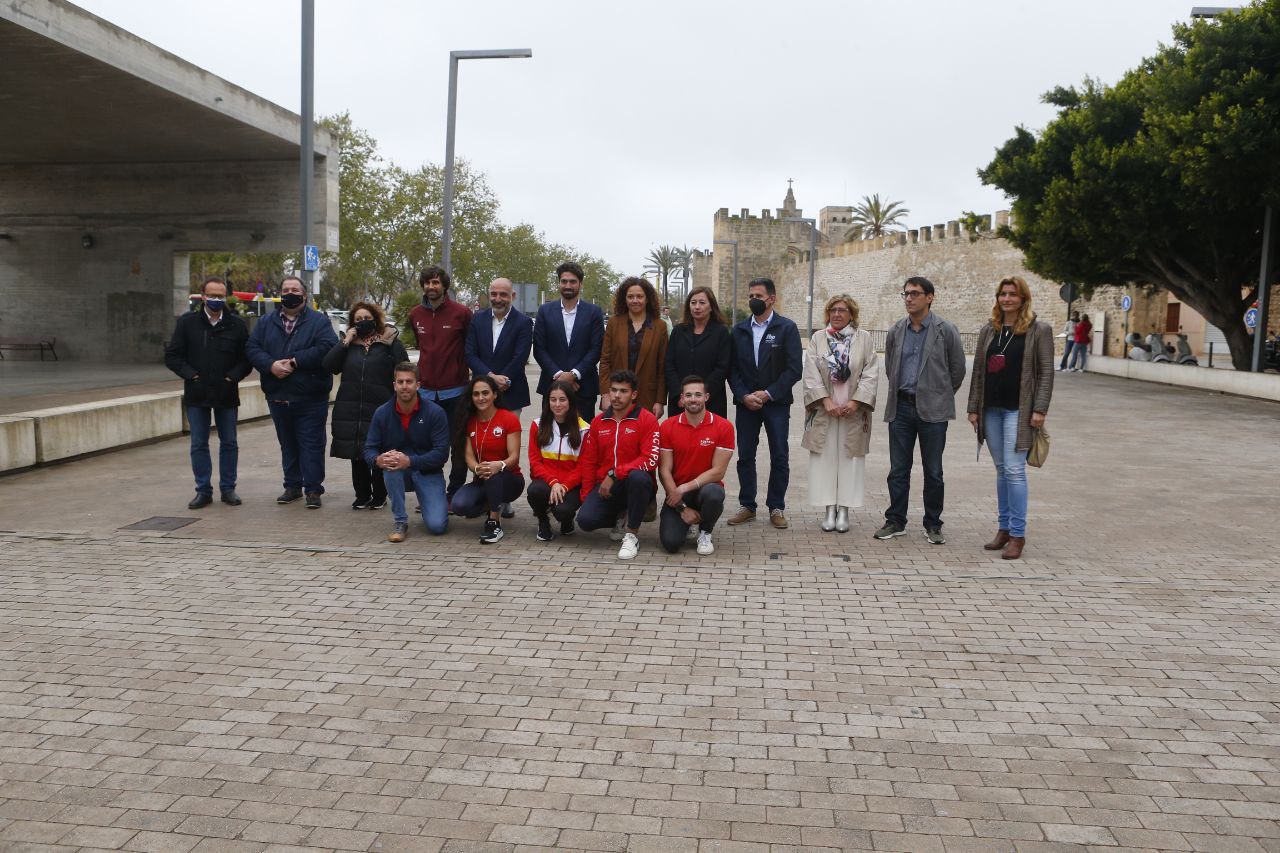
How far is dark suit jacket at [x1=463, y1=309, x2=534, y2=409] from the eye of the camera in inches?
328

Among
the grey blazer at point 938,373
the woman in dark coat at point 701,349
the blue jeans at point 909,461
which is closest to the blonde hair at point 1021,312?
the grey blazer at point 938,373

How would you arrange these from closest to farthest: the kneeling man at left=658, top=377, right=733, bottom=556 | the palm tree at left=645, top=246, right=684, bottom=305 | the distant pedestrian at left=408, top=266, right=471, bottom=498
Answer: the kneeling man at left=658, top=377, right=733, bottom=556 < the distant pedestrian at left=408, top=266, right=471, bottom=498 < the palm tree at left=645, top=246, right=684, bottom=305

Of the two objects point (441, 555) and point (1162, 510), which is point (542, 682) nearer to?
point (441, 555)

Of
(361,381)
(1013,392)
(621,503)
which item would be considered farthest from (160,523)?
(1013,392)

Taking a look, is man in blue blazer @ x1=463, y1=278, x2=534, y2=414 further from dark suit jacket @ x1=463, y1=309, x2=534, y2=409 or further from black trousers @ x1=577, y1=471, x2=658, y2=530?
black trousers @ x1=577, y1=471, x2=658, y2=530

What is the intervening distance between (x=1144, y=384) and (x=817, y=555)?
68.5ft

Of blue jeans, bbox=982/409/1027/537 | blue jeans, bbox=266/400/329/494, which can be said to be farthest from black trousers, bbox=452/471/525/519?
blue jeans, bbox=982/409/1027/537

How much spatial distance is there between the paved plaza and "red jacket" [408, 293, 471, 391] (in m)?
1.20

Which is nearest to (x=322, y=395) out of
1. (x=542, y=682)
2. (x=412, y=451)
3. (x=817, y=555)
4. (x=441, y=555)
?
(x=412, y=451)

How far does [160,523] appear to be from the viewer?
26.3 feet

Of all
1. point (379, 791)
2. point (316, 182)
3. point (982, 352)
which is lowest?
point (379, 791)

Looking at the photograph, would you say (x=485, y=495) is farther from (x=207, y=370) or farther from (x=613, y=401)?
(x=207, y=370)

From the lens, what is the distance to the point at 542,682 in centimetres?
469

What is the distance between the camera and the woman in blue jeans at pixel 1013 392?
715 cm
